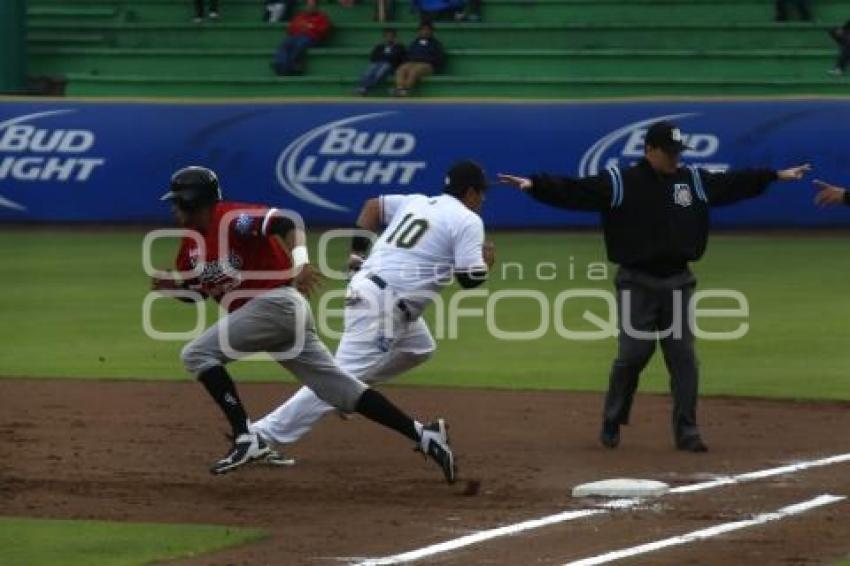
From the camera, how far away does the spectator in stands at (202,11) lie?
36.4 m

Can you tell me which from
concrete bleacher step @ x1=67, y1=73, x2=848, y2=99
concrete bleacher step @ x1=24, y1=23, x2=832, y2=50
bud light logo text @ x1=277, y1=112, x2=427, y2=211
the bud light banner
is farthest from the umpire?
concrete bleacher step @ x1=24, y1=23, x2=832, y2=50

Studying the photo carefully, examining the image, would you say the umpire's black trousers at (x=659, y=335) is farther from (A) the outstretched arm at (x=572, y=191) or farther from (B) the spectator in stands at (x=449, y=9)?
(B) the spectator in stands at (x=449, y=9)

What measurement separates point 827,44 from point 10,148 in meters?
12.9

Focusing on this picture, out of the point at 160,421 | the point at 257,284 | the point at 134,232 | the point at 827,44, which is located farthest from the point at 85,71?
the point at 257,284

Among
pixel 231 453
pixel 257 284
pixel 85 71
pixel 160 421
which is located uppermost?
pixel 257 284

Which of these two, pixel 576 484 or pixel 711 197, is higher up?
pixel 711 197

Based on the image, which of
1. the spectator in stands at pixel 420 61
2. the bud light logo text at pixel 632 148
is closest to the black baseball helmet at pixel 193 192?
the bud light logo text at pixel 632 148

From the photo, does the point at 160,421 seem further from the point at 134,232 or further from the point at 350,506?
the point at 134,232

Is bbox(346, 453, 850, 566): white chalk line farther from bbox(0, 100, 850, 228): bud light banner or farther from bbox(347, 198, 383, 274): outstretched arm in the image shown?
bbox(0, 100, 850, 228): bud light banner

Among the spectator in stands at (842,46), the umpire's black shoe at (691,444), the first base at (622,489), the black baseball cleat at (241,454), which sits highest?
the first base at (622,489)

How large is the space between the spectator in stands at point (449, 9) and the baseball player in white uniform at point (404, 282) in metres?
22.1

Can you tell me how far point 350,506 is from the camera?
411 inches

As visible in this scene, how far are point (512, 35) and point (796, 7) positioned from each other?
4685 mm

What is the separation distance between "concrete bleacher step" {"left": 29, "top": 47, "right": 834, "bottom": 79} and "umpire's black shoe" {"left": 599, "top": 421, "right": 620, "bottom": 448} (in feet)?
66.5
